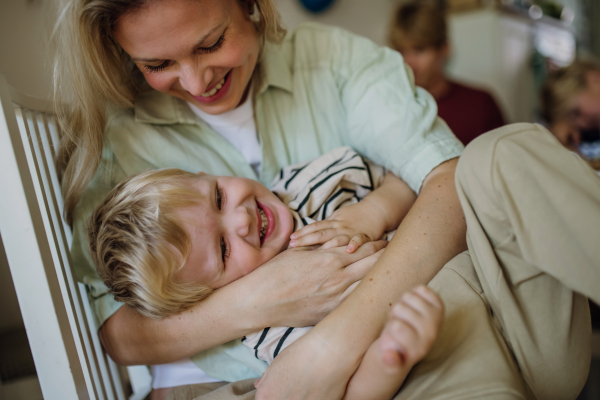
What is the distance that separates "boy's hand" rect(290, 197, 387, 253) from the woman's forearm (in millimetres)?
88

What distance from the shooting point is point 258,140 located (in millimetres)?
1141

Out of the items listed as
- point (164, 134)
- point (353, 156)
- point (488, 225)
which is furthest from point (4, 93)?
point (488, 225)

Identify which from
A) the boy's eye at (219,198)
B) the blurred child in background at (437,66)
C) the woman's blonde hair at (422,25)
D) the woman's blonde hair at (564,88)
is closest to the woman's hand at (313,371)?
the boy's eye at (219,198)

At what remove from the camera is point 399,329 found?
53 cm

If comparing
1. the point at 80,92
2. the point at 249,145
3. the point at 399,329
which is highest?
the point at 80,92

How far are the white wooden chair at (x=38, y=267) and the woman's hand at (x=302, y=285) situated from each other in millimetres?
316

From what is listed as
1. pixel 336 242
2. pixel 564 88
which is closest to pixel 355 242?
pixel 336 242

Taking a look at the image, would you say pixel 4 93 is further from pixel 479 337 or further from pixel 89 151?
pixel 479 337

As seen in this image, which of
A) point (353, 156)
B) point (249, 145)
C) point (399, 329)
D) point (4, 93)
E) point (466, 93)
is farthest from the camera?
point (466, 93)

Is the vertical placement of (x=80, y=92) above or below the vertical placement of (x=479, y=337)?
above

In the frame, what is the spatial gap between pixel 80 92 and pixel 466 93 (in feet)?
6.61

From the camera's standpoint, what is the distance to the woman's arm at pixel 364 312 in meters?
0.66

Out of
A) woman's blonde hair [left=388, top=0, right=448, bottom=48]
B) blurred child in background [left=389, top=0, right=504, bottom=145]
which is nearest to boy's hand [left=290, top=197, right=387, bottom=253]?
blurred child in background [left=389, top=0, right=504, bottom=145]

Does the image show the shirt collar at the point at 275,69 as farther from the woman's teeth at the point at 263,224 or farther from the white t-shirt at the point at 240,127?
the woman's teeth at the point at 263,224
